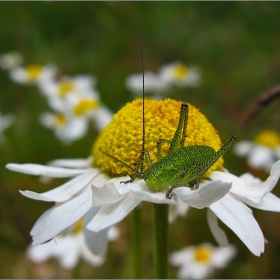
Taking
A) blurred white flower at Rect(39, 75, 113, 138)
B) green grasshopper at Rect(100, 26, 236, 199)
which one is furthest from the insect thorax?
blurred white flower at Rect(39, 75, 113, 138)

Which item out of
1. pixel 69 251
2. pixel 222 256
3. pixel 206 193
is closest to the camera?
pixel 206 193

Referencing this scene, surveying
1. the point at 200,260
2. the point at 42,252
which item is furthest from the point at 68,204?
the point at 200,260

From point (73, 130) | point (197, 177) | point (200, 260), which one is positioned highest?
point (197, 177)

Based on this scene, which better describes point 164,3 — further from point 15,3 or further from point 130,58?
point 15,3

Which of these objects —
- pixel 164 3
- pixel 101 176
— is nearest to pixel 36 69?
pixel 164 3

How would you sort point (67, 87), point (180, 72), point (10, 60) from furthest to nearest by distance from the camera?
point (10, 60), point (180, 72), point (67, 87)

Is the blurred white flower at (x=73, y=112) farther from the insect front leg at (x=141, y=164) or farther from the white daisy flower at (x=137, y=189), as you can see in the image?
the insect front leg at (x=141, y=164)

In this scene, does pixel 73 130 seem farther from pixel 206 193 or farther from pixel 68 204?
pixel 206 193

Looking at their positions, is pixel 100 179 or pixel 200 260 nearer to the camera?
pixel 100 179
